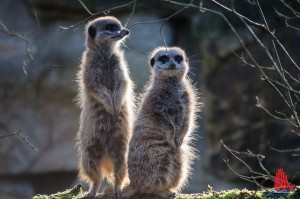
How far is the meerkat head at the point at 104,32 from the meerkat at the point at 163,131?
0.88ft

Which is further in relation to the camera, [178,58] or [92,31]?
[92,31]

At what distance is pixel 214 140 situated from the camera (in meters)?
7.51

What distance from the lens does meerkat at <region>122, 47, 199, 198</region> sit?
3.96 meters

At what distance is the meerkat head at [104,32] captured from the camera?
175 inches

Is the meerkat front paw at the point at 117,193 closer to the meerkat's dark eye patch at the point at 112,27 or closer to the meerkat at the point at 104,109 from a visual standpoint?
the meerkat at the point at 104,109

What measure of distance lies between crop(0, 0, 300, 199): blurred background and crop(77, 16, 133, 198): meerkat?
2.80 m

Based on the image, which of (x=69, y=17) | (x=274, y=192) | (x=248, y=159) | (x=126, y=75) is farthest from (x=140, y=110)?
(x=69, y=17)

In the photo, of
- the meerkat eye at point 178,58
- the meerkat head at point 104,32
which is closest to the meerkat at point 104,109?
the meerkat head at point 104,32

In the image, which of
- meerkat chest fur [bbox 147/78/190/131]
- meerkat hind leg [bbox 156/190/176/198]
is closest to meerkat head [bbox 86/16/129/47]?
meerkat chest fur [bbox 147/78/190/131]

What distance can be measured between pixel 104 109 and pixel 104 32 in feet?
1.58

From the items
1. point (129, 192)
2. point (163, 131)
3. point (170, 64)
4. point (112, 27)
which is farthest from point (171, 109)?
point (112, 27)

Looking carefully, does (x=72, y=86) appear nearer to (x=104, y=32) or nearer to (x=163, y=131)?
(x=104, y=32)

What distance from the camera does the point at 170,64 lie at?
14.2 ft

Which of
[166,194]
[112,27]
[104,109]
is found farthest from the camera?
[112,27]
